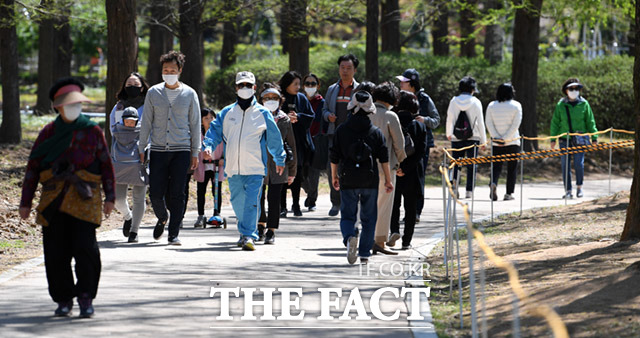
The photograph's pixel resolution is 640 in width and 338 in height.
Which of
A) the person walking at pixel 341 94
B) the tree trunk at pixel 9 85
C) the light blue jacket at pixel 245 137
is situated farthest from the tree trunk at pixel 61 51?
the light blue jacket at pixel 245 137

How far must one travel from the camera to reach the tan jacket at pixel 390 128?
34.6 ft

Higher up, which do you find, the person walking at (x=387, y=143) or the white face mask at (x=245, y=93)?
the white face mask at (x=245, y=93)

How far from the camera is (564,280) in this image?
8.38 metres

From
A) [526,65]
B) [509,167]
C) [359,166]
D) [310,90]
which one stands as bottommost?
[509,167]

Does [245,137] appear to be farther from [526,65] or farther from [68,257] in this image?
[526,65]

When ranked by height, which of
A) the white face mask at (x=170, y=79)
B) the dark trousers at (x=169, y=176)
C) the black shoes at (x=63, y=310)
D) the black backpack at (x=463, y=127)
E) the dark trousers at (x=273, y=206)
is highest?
the white face mask at (x=170, y=79)

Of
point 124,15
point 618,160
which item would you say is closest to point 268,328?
point 124,15

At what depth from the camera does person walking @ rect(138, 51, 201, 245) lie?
35.5ft

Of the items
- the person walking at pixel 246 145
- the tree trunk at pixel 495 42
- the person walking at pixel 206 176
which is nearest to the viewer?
the person walking at pixel 246 145

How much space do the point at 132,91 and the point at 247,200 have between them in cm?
185

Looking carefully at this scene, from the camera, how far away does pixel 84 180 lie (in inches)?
289

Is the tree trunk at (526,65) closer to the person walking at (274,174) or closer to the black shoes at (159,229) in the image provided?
the person walking at (274,174)

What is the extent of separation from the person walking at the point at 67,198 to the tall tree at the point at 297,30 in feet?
51.3

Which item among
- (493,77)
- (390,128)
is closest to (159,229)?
(390,128)
